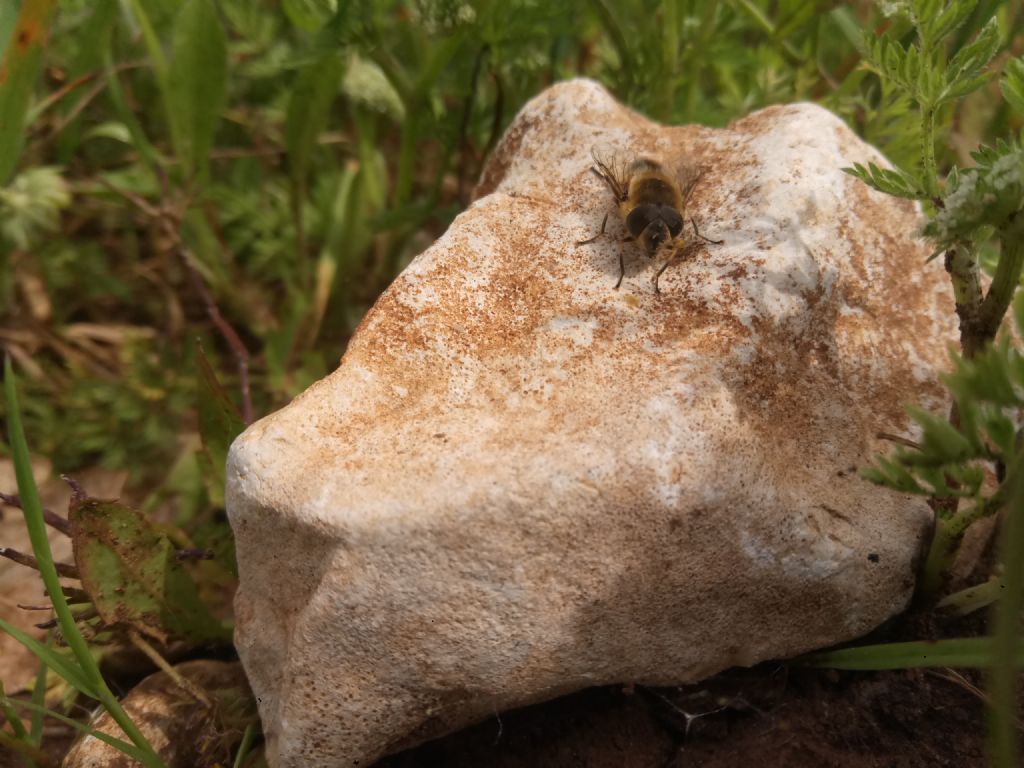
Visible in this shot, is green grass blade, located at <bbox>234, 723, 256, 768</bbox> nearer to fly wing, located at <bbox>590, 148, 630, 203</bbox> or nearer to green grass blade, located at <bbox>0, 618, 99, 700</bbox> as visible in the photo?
green grass blade, located at <bbox>0, 618, 99, 700</bbox>

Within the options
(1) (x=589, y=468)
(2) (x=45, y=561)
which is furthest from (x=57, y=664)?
(1) (x=589, y=468)

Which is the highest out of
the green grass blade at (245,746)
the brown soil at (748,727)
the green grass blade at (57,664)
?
the green grass blade at (57,664)

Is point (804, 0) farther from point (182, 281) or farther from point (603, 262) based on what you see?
point (182, 281)

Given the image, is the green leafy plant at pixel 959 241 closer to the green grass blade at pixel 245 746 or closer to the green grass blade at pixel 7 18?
the green grass blade at pixel 245 746

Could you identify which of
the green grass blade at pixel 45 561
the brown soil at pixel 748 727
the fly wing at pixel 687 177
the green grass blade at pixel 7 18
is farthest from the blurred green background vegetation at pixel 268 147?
the brown soil at pixel 748 727

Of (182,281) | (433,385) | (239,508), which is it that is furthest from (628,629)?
(182,281)

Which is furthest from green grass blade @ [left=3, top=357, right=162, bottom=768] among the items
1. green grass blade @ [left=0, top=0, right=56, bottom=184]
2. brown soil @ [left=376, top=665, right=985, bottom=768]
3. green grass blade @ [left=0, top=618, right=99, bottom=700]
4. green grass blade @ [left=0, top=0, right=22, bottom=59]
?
green grass blade @ [left=0, top=0, right=22, bottom=59]

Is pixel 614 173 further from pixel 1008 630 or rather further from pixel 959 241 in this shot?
pixel 1008 630
